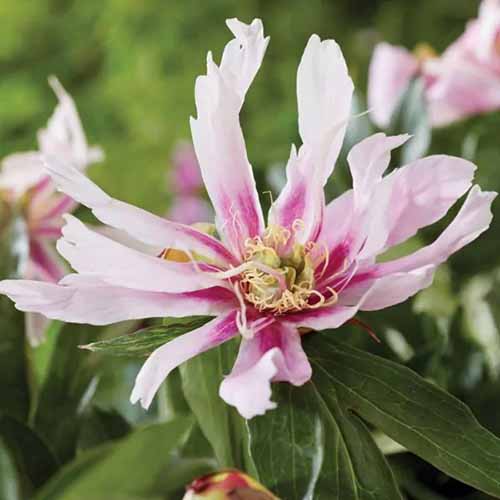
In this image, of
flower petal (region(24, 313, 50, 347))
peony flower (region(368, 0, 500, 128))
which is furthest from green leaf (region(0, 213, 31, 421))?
peony flower (region(368, 0, 500, 128))

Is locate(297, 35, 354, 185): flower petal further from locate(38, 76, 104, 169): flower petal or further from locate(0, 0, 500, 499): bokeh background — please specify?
locate(0, 0, 500, 499): bokeh background

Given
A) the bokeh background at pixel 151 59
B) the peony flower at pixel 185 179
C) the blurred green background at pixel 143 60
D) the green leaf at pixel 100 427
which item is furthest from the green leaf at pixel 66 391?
the blurred green background at pixel 143 60

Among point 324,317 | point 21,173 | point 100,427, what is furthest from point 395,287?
point 21,173

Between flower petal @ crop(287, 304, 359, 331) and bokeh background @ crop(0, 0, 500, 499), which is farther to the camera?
bokeh background @ crop(0, 0, 500, 499)

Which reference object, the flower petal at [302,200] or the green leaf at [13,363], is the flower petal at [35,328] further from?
the flower petal at [302,200]

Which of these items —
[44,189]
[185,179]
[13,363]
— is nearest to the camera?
[13,363]

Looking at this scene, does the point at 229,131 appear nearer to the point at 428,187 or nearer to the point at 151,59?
the point at 428,187

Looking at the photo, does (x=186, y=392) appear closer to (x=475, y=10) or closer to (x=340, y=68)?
(x=340, y=68)
